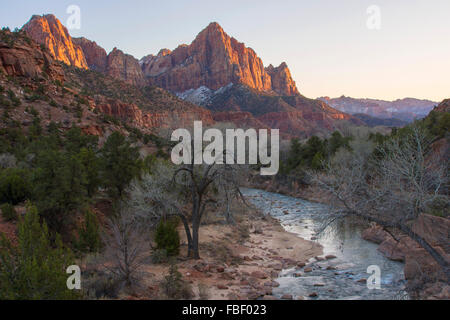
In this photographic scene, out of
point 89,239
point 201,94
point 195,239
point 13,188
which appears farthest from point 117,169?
point 201,94

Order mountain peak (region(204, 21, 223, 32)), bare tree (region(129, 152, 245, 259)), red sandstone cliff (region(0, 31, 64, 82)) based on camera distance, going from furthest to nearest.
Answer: mountain peak (region(204, 21, 223, 32)) → red sandstone cliff (region(0, 31, 64, 82)) → bare tree (region(129, 152, 245, 259))

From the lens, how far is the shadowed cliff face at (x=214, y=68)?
14262 cm

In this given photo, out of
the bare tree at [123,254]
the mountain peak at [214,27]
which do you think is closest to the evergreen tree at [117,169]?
the bare tree at [123,254]

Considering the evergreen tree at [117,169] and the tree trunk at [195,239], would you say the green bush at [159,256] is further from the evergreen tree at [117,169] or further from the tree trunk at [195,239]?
the evergreen tree at [117,169]

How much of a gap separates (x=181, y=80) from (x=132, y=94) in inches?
3597

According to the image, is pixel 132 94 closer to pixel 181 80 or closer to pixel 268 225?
pixel 268 225

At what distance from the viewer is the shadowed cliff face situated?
14262 centimetres

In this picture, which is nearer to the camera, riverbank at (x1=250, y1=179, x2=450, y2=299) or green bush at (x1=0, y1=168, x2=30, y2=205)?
riverbank at (x1=250, y1=179, x2=450, y2=299)

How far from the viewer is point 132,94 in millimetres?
62312

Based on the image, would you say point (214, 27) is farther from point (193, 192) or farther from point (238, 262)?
point (238, 262)

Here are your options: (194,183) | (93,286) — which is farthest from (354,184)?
(93,286)

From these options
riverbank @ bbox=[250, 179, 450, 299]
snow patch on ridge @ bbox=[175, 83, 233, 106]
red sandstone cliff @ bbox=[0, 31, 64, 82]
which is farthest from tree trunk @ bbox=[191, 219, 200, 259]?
snow patch on ridge @ bbox=[175, 83, 233, 106]

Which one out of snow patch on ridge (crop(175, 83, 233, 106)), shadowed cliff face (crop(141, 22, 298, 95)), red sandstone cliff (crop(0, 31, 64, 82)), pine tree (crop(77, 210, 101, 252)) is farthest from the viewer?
shadowed cliff face (crop(141, 22, 298, 95))

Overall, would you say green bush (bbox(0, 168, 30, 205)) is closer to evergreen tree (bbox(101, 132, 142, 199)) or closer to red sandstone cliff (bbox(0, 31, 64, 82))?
evergreen tree (bbox(101, 132, 142, 199))
